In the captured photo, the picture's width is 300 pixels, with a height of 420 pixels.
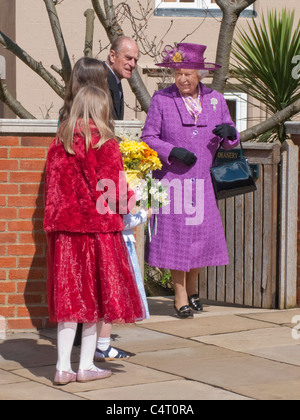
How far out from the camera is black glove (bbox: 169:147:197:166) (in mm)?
7574

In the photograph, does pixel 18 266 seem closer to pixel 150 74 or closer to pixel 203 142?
pixel 203 142

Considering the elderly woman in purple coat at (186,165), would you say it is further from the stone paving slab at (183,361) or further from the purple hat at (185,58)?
the stone paving slab at (183,361)

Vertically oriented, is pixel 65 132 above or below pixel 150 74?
below

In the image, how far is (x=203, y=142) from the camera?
25.7 ft

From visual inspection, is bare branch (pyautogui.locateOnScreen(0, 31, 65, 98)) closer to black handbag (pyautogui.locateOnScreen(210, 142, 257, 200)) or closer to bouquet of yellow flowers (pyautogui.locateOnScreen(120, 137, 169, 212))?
black handbag (pyautogui.locateOnScreen(210, 142, 257, 200))

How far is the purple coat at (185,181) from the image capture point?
7785 mm

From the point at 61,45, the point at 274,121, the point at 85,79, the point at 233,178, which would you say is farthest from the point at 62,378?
the point at 274,121

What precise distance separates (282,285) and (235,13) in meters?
2.61

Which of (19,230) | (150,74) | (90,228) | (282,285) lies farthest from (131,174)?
(150,74)

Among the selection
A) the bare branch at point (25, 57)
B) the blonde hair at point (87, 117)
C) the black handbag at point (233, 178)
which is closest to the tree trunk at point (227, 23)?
the bare branch at point (25, 57)

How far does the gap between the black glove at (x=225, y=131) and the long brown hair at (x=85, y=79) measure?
189 cm

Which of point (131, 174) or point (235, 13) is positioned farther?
point (235, 13)

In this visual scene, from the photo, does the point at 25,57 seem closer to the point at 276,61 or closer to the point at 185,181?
the point at 185,181
